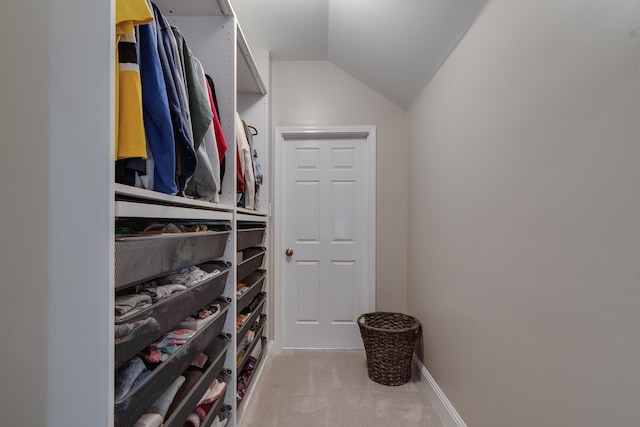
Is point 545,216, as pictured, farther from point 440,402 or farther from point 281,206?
point 281,206

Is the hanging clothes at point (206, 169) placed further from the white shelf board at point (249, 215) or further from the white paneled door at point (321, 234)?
the white paneled door at point (321, 234)

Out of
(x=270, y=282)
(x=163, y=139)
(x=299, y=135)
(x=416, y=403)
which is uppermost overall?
(x=299, y=135)

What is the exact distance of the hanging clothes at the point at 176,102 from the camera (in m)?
0.90

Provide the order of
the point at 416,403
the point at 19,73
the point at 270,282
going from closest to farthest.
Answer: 1. the point at 19,73
2. the point at 416,403
3. the point at 270,282

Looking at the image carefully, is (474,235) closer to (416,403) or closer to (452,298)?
(452,298)

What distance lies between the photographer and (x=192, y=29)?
1435 millimetres

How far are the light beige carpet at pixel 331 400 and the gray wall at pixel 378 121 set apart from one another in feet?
2.24

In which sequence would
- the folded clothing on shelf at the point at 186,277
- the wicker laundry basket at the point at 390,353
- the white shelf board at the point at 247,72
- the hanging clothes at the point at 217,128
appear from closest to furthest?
the folded clothing on shelf at the point at 186,277, the hanging clothes at the point at 217,128, the white shelf board at the point at 247,72, the wicker laundry basket at the point at 390,353

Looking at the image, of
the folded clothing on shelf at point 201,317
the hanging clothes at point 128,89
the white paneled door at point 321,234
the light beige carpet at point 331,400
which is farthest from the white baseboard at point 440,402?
the hanging clothes at point 128,89

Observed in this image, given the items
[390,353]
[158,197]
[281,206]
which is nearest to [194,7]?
[158,197]

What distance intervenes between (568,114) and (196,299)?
1277 mm

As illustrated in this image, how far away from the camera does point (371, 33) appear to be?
6.61 ft

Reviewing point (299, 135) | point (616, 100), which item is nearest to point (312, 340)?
point (299, 135)

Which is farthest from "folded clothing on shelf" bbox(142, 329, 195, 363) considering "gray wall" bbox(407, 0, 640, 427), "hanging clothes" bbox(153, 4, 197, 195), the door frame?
the door frame
